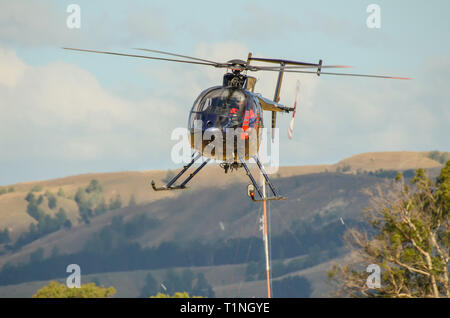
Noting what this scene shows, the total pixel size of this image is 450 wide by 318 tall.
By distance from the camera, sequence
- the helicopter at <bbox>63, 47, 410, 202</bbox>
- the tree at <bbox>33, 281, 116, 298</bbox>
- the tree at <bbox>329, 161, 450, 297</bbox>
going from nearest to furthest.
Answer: the helicopter at <bbox>63, 47, 410, 202</bbox>
the tree at <bbox>329, 161, 450, 297</bbox>
the tree at <bbox>33, 281, 116, 298</bbox>

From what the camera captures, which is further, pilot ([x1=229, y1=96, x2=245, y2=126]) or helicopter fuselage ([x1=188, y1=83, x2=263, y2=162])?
pilot ([x1=229, y1=96, x2=245, y2=126])

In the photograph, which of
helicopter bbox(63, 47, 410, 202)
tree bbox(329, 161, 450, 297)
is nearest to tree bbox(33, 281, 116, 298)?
tree bbox(329, 161, 450, 297)

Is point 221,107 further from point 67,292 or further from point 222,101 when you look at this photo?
point 67,292

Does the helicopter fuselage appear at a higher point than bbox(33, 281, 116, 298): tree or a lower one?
higher

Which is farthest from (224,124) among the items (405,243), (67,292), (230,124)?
(67,292)

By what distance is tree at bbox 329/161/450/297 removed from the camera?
78375mm

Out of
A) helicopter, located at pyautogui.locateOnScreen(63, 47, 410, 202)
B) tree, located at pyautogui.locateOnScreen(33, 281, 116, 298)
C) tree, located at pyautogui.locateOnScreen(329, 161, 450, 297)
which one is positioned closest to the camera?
helicopter, located at pyautogui.locateOnScreen(63, 47, 410, 202)

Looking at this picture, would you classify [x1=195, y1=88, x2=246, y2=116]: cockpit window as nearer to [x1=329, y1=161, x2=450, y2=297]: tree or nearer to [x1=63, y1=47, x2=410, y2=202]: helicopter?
[x1=63, y1=47, x2=410, y2=202]: helicopter

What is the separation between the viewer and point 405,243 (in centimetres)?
8244

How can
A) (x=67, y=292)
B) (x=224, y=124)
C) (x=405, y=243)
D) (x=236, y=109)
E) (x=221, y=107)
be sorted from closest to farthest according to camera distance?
1. (x=224, y=124)
2. (x=221, y=107)
3. (x=236, y=109)
4. (x=405, y=243)
5. (x=67, y=292)
